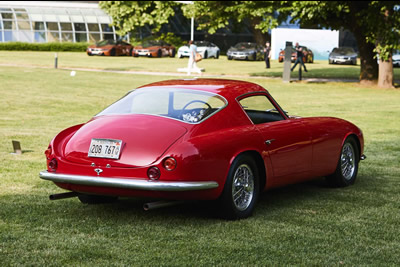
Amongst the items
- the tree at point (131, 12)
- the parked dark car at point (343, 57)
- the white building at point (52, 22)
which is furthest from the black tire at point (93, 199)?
the white building at point (52, 22)

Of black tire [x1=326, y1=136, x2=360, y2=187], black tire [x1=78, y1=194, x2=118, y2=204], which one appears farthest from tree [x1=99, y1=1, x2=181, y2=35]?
black tire [x1=78, y1=194, x2=118, y2=204]

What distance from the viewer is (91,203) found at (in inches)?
310

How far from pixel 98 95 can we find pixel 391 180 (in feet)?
54.1

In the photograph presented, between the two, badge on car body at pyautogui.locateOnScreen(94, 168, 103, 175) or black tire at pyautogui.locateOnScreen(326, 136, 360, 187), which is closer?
badge on car body at pyautogui.locateOnScreen(94, 168, 103, 175)

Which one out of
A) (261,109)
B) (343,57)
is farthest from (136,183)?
(343,57)

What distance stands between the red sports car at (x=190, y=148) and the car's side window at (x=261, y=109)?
0.01 metres

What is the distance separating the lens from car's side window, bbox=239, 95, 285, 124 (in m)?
8.41

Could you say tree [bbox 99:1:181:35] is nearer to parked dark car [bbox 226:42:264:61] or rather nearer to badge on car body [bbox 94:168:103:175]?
parked dark car [bbox 226:42:264:61]

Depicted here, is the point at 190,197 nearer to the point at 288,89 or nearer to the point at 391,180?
the point at 391,180

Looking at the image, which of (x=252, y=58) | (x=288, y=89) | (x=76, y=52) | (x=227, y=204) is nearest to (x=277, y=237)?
(x=227, y=204)

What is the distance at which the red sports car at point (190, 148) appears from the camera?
21.9 ft

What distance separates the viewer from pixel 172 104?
767 cm

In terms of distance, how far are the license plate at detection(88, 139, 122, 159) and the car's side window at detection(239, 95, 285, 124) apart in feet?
6.60

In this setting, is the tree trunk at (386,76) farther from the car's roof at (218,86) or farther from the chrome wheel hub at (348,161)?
the car's roof at (218,86)
